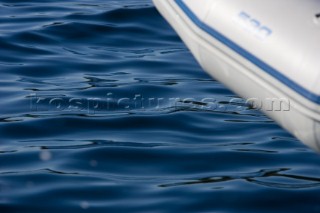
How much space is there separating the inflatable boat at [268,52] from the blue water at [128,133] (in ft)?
1.62

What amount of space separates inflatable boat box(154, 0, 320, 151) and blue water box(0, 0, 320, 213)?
1.62 ft

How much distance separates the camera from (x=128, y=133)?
19.4ft

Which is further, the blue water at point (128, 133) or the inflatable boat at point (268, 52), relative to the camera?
the blue water at point (128, 133)

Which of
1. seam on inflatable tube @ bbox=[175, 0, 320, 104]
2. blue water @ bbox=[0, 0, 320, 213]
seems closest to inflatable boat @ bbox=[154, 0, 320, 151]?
seam on inflatable tube @ bbox=[175, 0, 320, 104]

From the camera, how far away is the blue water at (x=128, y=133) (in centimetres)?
506

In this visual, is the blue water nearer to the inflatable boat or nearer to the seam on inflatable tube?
the inflatable boat

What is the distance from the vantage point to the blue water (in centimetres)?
506

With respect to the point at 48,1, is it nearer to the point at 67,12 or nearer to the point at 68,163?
the point at 67,12

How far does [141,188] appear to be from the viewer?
5148 mm

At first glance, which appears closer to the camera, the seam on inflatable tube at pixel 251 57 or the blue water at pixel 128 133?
the seam on inflatable tube at pixel 251 57

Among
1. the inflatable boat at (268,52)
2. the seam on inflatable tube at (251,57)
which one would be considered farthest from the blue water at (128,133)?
the seam on inflatable tube at (251,57)

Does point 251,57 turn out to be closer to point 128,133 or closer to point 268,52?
point 268,52

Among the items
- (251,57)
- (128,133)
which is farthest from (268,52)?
(128,133)

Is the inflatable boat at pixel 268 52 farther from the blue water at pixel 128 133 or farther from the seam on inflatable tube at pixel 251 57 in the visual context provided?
the blue water at pixel 128 133
